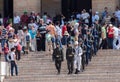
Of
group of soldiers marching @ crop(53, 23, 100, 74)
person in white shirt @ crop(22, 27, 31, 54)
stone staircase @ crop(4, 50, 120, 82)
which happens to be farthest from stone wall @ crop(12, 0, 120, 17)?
group of soldiers marching @ crop(53, 23, 100, 74)

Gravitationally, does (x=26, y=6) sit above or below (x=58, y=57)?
above

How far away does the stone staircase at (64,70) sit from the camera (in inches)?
1367

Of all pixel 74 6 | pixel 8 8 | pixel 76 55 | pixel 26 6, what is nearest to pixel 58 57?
pixel 76 55

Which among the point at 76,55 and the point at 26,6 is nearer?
the point at 76,55

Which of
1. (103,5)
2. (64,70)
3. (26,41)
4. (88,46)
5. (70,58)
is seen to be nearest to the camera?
(70,58)

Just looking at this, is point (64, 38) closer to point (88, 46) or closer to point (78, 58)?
point (88, 46)

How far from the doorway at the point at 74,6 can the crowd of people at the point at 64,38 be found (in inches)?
249

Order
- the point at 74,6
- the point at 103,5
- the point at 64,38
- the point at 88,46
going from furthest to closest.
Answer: the point at 74,6, the point at 103,5, the point at 64,38, the point at 88,46

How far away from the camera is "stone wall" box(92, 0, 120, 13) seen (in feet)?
153

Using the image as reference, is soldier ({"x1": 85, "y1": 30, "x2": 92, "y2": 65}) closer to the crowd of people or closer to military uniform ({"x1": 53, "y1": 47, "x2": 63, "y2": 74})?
the crowd of people

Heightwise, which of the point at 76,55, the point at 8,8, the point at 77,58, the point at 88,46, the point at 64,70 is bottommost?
the point at 64,70

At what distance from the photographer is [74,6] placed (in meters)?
52.4

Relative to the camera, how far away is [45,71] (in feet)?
121

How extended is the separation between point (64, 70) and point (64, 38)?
4636 millimetres
